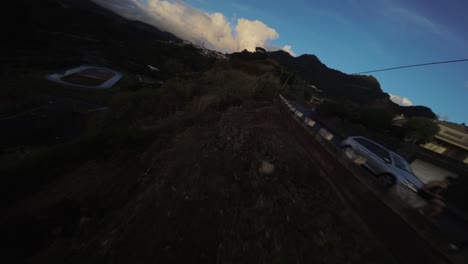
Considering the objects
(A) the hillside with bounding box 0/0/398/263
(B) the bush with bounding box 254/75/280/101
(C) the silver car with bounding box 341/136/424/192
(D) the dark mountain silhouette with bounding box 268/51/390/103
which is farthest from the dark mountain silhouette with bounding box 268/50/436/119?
(A) the hillside with bounding box 0/0/398/263

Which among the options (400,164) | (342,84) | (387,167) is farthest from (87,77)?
(342,84)

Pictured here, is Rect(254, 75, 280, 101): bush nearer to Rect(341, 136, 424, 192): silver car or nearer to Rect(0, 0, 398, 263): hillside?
Rect(0, 0, 398, 263): hillside

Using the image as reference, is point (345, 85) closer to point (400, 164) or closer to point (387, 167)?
point (400, 164)

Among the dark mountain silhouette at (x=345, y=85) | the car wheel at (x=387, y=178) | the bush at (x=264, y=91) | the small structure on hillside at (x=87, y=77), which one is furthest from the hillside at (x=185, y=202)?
the dark mountain silhouette at (x=345, y=85)

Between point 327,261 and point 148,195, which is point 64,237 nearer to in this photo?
point 148,195

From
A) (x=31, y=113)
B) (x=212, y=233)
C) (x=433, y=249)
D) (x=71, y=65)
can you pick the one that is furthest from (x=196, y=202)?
(x=71, y=65)

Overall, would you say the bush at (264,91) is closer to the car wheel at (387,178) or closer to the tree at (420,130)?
the car wheel at (387,178)
